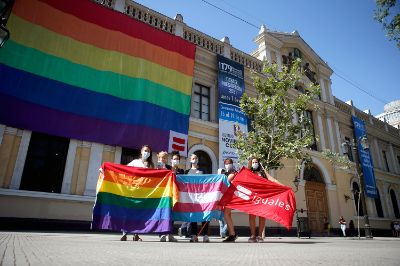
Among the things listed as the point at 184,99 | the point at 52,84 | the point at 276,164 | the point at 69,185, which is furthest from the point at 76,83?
the point at 276,164

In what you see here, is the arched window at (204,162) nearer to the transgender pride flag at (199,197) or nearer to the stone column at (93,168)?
the stone column at (93,168)

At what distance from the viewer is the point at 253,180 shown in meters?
6.59

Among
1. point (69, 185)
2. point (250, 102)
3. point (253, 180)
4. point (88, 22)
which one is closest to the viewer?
point (253, 180)

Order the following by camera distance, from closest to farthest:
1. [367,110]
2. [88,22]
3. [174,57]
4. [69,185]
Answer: [69,185] → [88,22] → [174,57] → [367,110]

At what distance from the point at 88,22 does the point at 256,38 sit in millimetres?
11891

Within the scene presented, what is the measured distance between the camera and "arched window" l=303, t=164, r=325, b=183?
17578 mm

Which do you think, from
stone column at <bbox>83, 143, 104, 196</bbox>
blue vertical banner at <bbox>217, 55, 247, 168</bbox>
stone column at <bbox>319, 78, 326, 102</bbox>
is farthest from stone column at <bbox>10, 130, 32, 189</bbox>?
stone column at <bbox>319, 78, 326, 102</bbox>

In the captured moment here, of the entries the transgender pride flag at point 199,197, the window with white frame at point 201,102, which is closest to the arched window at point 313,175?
the window with white frame at point 201,102

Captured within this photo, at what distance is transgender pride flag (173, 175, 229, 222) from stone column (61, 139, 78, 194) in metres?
5.42

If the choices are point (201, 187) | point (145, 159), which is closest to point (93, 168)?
Answer: point (145, 159)

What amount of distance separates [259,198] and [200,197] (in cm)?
145

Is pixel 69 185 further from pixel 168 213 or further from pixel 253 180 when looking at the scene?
pixel 253 180

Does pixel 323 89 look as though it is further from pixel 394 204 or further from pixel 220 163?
pixel 220 163

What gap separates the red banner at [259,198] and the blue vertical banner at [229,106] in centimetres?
672
